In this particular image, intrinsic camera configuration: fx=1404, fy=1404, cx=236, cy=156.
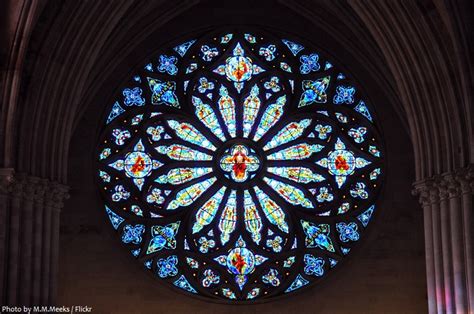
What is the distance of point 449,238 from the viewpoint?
22.4 m

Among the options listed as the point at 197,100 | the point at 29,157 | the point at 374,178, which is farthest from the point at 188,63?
the point at 29,157

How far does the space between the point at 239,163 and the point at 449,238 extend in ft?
20.0

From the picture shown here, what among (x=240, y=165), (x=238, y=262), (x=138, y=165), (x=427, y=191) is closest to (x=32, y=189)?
(x=138, y=165)

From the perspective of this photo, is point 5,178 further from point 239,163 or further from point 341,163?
point 341,163

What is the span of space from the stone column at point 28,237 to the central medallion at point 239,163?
491 cm

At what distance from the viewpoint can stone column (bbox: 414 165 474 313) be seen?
71.7 feet

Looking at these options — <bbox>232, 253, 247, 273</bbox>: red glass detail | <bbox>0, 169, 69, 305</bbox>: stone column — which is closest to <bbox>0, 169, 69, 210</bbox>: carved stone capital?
<bbox>0, 169, 69, 305</bbox>: stone column

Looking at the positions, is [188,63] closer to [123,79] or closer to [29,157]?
[123,79]

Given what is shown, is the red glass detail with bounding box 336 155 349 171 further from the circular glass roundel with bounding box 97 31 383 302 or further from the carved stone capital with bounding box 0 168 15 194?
the carved stone capital with bounding box 0 168 15 194

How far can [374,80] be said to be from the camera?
27547 millimetres

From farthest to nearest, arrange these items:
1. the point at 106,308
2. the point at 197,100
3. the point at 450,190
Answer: the point at 197,100 → the point at 106,308 → the point at 450,190

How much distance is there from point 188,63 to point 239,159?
2251 mm

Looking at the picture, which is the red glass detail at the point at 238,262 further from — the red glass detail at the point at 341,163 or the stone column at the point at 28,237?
the stone column at the point at 28,237

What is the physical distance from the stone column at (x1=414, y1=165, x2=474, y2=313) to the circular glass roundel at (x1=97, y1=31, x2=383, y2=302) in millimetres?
3917
